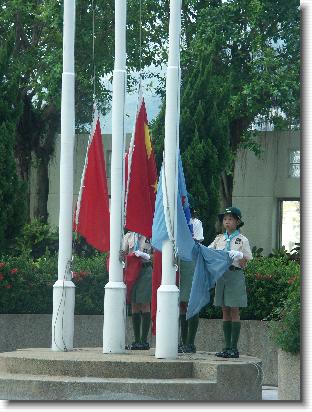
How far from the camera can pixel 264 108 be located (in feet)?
87.5

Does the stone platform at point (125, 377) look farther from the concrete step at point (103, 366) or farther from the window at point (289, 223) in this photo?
the window at point (289, 223)

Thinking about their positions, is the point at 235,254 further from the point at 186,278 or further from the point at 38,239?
the point at 38,239

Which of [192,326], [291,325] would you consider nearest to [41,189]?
[192,326]

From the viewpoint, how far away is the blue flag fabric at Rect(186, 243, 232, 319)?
591 inches

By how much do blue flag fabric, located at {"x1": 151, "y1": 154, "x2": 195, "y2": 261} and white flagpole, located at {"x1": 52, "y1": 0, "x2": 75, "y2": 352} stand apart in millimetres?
1318

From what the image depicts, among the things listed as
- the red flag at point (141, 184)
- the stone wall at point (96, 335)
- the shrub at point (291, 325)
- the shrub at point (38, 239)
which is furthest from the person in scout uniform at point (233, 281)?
the shrub at point (38, 239)

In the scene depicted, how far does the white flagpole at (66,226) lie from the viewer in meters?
15.6

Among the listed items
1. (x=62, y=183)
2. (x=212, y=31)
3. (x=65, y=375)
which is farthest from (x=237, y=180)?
(x=65, y=375)

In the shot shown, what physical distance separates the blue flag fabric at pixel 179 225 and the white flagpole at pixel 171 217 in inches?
3.7

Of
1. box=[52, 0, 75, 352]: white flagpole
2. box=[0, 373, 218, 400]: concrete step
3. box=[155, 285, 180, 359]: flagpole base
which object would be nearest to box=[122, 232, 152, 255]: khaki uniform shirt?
box=[52, 0, 75, 352]: white flagpole

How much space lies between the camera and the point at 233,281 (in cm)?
1509

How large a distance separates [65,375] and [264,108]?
1339 cm

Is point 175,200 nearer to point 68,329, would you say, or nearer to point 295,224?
point 68,329

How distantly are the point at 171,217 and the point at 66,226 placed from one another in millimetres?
1593
